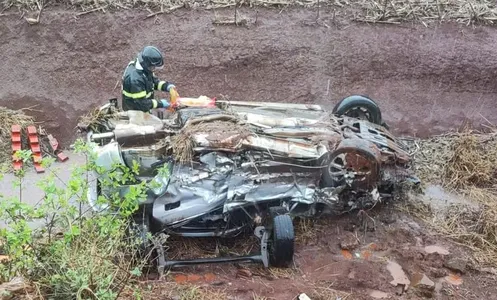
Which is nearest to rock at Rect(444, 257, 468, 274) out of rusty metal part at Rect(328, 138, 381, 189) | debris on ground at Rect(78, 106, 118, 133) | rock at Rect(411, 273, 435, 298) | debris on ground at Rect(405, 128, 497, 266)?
debris on ground at Rect(405, 128, 497, 266)

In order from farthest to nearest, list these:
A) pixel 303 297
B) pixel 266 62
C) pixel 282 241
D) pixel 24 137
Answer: pixel 266 62
pixel 24 137
pixel 282 241
pixel 303 297

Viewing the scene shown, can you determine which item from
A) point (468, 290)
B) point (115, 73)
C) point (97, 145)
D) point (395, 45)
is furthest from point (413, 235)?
point (115, 73)

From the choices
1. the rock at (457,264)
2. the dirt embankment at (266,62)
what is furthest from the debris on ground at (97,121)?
the rock at (457,264)

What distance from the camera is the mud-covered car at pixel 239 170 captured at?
271 inches

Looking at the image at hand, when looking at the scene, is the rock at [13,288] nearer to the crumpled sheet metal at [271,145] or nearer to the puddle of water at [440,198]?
the crumpled sheet metal at [271,145]

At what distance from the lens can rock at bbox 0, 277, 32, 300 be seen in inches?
173

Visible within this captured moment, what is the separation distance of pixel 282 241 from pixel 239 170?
3.23ft

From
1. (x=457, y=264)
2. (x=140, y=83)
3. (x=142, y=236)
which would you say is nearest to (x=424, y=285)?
(x=457, y=264)

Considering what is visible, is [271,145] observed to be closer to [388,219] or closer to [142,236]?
[142,236]

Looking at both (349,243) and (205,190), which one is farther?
(349,243)

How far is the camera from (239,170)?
7.00m

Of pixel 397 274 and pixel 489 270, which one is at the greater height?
pixel 397 274

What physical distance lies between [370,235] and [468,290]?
1.43 meters

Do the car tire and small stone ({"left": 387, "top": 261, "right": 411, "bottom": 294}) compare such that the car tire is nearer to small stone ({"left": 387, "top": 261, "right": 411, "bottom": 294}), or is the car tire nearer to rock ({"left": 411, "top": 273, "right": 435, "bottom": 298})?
small stone ({"left": 387, "top": 261, "right": 411, "bottom": 294})
